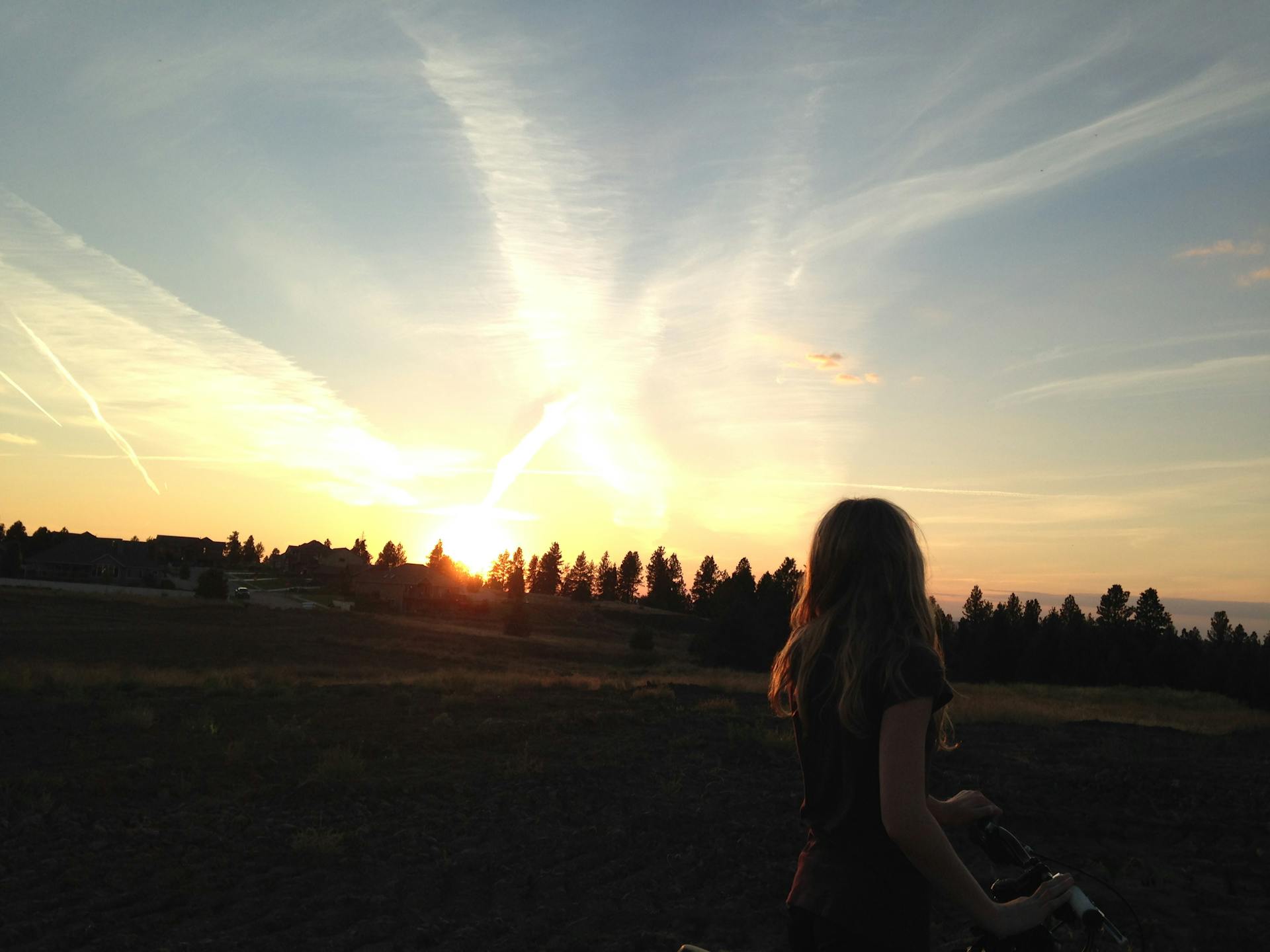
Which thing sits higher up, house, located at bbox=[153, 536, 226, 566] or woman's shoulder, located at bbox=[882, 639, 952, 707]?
house, located at bbox=[153, 536, 226, 566]

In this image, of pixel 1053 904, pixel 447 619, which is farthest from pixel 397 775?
pixel 447 619

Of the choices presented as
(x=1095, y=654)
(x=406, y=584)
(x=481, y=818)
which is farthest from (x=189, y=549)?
(x=481, y=818)

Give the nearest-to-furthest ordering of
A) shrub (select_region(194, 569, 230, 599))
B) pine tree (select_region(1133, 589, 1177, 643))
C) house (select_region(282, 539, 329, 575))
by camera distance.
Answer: shrub (select_region(194, 569, 230, 599)) → pine tree (select_region(1133, 589, 1177, 643)) → house (select_region(282, 539, 329, 575))

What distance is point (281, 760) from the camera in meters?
13.1

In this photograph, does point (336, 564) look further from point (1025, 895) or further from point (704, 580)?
point (1025, 895)

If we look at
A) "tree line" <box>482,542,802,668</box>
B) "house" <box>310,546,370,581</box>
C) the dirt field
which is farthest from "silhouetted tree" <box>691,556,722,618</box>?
the dirt field

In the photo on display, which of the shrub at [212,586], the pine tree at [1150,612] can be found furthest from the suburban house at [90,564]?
the pine tree at [1150,612]

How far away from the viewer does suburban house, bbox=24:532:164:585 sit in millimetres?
89188

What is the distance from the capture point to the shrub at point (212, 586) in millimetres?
64250

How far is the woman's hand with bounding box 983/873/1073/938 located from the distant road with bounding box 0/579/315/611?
224 feet

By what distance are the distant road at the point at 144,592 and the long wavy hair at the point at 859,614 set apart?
67948 mm

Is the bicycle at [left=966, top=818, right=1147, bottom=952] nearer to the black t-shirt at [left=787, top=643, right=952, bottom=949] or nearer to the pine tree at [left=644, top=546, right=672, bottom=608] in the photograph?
the black t-shirt at [left=787, top=643, right=952, bottom=949]

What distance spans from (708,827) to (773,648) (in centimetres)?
3734

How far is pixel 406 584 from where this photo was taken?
97.1m
